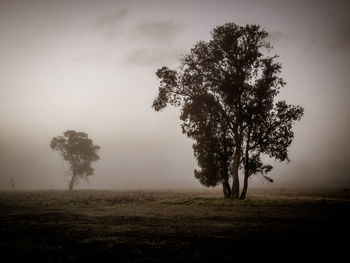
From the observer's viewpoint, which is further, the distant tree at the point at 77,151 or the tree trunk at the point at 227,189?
the distant tree at the point at 77,151

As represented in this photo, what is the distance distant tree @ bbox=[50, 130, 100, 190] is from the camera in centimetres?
7762

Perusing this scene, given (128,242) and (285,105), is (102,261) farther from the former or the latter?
(285,105)

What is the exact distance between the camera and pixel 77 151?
259 feet

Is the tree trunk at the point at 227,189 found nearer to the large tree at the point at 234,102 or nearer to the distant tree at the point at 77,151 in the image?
the large tree at the point at 234,102

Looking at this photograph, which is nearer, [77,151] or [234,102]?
[234,102]

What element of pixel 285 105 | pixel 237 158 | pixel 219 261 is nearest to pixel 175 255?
pixel 219 261

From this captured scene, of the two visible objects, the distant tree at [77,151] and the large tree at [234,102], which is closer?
the large tree at [234,102]

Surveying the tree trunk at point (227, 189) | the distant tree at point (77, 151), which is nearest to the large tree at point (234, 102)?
the tree trunk at point (227, 189)

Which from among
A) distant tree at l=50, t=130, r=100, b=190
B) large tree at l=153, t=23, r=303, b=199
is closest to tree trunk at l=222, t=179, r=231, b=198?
large tree at l=153, t=23, r=303, b=199

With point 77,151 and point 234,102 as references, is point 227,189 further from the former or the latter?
point 77,151

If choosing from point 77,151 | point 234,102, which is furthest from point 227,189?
point 77,151

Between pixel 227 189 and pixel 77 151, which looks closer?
pixel 227 189

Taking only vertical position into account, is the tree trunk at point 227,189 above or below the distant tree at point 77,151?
below

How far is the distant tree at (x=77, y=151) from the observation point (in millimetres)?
77625
